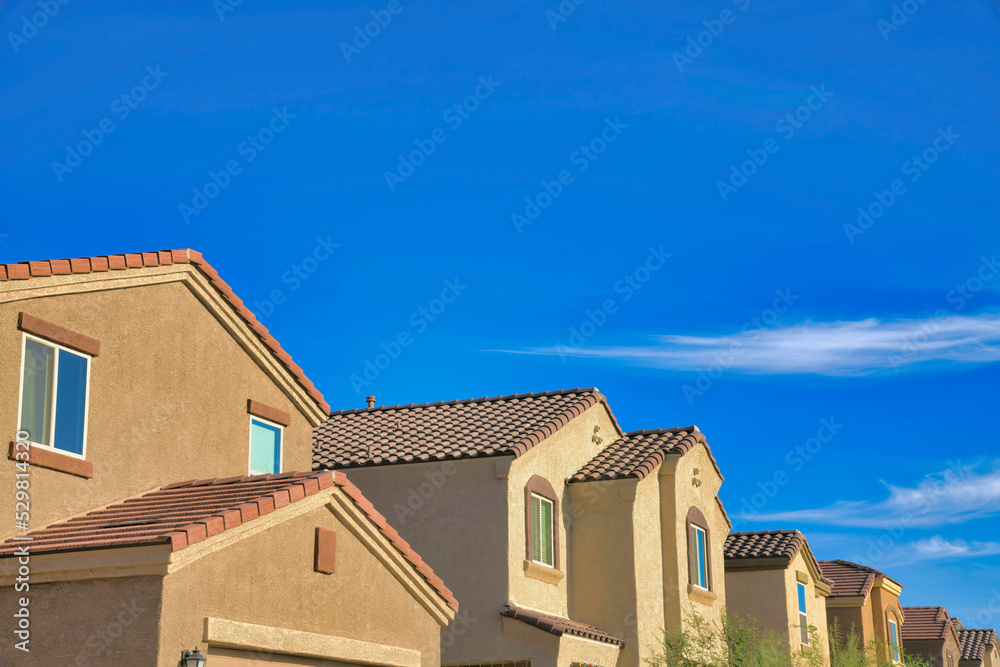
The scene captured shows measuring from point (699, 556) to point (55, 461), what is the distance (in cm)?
1715

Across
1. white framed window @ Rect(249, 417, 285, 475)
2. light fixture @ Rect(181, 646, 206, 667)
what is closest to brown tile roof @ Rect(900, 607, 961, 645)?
white framed window @ Rect(249, 417, 285, 475)

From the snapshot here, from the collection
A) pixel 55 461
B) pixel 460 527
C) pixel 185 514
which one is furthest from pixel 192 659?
pixel 460 527

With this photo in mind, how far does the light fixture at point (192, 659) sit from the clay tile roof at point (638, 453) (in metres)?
13.3

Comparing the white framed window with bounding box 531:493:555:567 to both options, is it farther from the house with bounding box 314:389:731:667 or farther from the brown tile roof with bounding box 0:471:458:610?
the brown tile roof with bounding box 0:471:458:610

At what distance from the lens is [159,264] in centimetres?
1520

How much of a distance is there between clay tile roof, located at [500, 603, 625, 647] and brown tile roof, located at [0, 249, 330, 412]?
209 inches

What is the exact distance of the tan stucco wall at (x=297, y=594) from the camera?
11.1 m

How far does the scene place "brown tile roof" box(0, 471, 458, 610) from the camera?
1116 cm

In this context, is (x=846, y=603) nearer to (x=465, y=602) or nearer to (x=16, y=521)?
(x=465, y=602)

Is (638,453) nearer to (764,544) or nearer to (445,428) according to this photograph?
(445,428)

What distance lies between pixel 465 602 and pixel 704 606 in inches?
296

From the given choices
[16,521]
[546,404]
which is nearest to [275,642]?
[16,521]

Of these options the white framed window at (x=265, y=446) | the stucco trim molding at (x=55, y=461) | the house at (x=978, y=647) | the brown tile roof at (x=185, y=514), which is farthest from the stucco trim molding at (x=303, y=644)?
the house at (x=978, y=647)

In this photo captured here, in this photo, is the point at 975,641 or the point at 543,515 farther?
the point at 975,641
